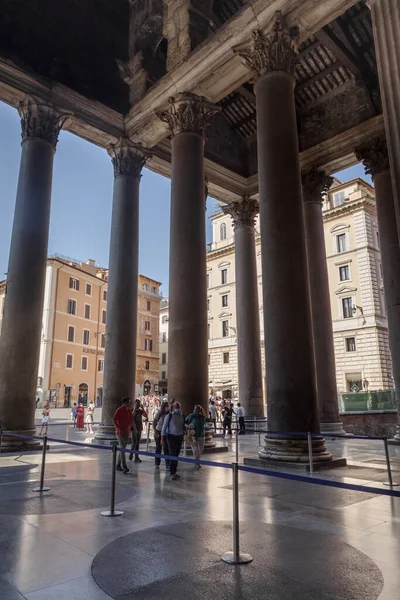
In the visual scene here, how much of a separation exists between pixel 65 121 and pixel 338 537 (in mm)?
15107

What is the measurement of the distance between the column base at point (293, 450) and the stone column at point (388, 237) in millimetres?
6145

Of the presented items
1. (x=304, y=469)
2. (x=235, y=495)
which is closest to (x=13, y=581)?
(x=235, y=495)

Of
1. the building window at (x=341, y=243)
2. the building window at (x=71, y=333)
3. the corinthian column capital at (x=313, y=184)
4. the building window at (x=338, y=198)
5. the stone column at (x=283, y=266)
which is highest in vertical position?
the building window at (x=338, y=198)

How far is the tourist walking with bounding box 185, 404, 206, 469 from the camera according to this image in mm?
10016

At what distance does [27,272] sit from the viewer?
1325 centimetres

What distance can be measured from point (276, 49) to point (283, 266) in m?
5.97

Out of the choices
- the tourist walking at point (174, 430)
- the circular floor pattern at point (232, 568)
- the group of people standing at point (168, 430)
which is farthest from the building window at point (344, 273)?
the circular floor pattern at point (232, 568)

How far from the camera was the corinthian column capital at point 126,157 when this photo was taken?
16984mm

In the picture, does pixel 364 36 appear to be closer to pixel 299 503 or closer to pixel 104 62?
pixel 104 62

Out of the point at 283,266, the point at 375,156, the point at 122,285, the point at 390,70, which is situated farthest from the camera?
the point at 375,156

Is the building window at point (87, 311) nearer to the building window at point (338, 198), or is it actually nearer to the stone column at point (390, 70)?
the building window at point (338, 198)

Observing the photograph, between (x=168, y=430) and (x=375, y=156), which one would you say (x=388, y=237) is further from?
(x=168, y=430)

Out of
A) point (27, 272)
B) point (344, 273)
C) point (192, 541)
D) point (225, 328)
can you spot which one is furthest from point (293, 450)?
point (225, 328)

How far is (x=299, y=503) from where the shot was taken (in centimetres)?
634
